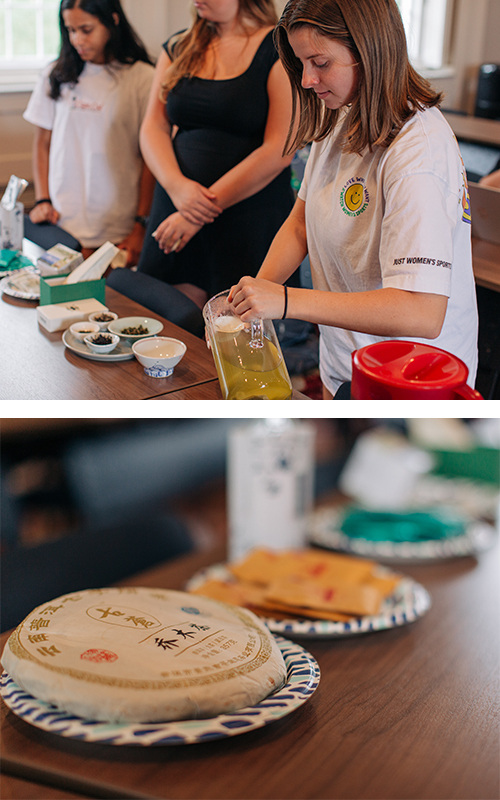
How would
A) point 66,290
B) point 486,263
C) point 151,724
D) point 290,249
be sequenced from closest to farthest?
point 151,724 < point 290,249 < point 66,290 < point 486,263

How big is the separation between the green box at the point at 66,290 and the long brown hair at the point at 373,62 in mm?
755

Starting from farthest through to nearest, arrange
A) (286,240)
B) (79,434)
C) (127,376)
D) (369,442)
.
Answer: (79,434) → (369,442) → (286,240) → (127,376)

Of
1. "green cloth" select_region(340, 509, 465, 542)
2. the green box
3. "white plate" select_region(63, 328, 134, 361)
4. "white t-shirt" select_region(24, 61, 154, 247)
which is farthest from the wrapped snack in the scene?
"white t-shirt" select_region(24, 61, 154, 247)

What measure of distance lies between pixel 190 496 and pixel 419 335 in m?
0.82

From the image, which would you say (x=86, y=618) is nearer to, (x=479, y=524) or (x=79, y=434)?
(x=479, y=524)

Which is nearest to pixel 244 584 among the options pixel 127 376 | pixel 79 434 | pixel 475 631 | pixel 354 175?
pixel 475 631

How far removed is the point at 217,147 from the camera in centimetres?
223

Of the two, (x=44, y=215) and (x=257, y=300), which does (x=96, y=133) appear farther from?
(x=257, y=300)

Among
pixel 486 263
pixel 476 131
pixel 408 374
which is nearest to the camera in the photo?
pixel 408 374

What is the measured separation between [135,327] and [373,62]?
0.73 metres

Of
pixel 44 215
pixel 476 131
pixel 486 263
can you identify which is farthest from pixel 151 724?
pixel 476 131

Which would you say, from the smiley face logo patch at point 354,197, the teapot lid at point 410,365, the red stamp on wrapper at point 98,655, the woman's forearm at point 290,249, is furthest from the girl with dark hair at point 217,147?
the red stamp on wrapper at point 98,655

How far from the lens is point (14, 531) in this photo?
1.68 m

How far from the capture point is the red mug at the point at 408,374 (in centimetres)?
86
